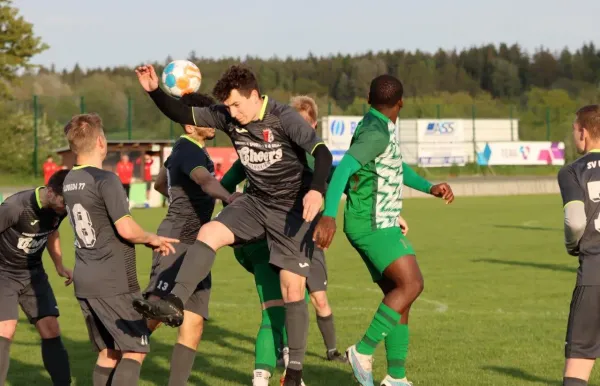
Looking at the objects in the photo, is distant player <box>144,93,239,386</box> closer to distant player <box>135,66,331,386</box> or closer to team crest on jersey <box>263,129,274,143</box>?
distant player <box>135,66,331,386</box>

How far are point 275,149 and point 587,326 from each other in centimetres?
241

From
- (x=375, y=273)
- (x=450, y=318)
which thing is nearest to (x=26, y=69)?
(x=450, y=318)

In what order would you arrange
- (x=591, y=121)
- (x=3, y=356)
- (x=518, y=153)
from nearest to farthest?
(x=591, y=121) < (x=3, y=356) < (x=518, y=153)

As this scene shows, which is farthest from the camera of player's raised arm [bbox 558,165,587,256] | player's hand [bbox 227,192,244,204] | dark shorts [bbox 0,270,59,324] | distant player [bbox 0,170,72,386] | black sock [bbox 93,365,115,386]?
dark shorts [bbox 0,270,59,324]

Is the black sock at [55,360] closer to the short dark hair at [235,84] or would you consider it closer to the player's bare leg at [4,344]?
the player's bare leg at [4,344]

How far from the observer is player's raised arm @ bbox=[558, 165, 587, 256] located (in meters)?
6.28

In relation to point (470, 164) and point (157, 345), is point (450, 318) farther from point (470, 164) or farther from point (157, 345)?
point (470, 164)

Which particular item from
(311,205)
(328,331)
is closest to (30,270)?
(311,205)

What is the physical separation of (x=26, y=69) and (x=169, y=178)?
161 feet

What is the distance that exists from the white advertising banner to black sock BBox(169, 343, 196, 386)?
47.0 metres

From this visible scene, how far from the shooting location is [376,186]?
7.72m

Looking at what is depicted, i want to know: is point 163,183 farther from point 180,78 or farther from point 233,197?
point 233,197

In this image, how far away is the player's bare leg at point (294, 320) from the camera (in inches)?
295

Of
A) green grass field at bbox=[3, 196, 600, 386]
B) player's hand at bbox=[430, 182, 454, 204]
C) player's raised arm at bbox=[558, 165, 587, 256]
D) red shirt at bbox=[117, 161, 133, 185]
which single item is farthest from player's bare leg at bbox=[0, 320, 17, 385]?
red shirt at bbox=[117, 161, 133, 185]
